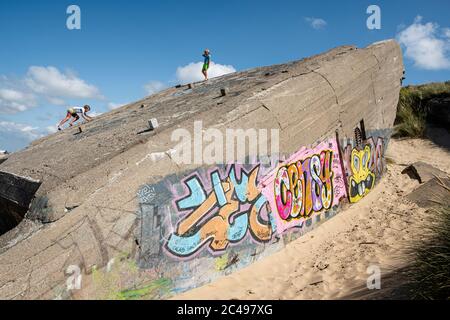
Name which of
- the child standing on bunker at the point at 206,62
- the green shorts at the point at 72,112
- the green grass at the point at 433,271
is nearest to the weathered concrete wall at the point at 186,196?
the green grass at the point at 433,271

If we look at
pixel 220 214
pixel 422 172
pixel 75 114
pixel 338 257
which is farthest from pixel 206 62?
pixel 338 257

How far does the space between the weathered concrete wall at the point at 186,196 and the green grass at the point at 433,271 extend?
2282mm

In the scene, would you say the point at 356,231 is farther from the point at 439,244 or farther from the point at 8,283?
the point at 8,283

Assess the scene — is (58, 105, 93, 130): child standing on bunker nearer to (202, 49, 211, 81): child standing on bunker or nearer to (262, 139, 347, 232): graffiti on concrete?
(202, 49, 211, 81): child standing on bunker

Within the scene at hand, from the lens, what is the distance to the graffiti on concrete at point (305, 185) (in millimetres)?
5895

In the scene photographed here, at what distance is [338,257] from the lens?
18.2 feet

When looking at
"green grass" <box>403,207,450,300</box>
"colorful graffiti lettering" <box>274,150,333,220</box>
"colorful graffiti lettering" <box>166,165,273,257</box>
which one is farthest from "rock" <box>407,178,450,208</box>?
"colorful graffiti lettering" <box>166,165,273,257</box>

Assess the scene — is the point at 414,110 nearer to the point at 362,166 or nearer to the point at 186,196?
the point at 362,166

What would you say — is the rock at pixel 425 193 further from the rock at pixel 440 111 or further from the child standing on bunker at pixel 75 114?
the child standing on bunker at pixel 75 114

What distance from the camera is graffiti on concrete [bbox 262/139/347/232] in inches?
232

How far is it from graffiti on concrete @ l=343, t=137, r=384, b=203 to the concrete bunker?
18.5 ft
